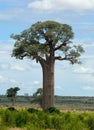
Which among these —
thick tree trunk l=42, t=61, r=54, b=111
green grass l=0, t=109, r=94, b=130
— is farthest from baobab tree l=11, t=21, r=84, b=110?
A: green grass l=0, t=109, r=94, b=130

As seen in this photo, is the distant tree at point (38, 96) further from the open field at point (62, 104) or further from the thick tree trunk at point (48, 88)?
the thick tree trunk at point (48, 88)

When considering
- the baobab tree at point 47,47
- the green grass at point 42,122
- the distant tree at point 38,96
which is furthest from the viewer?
the distant tree at point 38,96

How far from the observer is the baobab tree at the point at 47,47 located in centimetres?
4462

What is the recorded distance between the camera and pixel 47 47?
45406mm

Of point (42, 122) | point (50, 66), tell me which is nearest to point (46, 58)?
point (50, 66)

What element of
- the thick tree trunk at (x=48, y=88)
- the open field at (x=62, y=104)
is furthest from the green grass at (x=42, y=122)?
the open field at (x=62, y=104)

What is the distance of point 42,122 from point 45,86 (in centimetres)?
2173

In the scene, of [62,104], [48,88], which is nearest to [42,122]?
[48,88]

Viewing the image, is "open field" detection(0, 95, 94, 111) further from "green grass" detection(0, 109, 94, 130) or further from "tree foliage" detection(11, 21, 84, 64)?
"green grass" detection(0, 109, 94, 130)

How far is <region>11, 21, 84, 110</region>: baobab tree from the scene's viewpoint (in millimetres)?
44625

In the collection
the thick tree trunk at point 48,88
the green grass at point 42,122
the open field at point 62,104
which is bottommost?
the open field at point 62,104

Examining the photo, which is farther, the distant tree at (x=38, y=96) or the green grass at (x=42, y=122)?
the distant tree at (x=38, y=96)

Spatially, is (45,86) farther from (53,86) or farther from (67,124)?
(67,124)

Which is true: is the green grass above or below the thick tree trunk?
below
